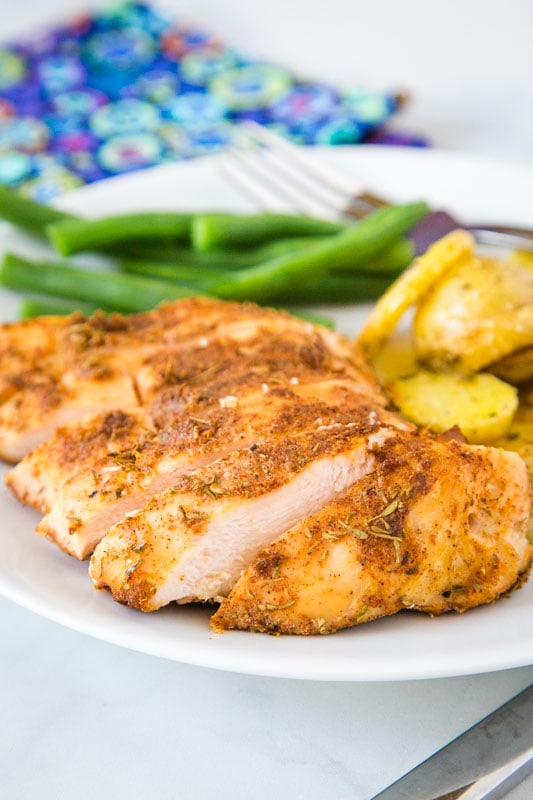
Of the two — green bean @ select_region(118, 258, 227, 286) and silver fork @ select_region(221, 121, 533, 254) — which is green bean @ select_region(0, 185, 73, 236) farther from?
silver fork @ select_region(221, 121, 533, 254)

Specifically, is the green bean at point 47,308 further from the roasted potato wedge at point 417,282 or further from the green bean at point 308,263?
→ the roasted potato wedge at point 417,282

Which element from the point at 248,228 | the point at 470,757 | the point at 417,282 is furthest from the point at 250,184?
the point at 470,757

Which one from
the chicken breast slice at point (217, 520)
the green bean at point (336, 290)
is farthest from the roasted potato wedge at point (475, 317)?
the chicken breast slice at point (217, 520)

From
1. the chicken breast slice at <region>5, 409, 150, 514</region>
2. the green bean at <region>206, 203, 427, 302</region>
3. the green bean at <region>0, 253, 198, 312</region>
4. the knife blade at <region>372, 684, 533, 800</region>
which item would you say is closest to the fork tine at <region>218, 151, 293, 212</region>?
the green bean at <region>206, 203, 427, 302</region>

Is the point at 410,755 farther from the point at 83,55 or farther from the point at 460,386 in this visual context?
the point at 83,55

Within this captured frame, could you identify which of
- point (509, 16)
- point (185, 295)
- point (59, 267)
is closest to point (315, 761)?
point (185, 295)

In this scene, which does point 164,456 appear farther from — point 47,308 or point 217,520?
point 47,308
